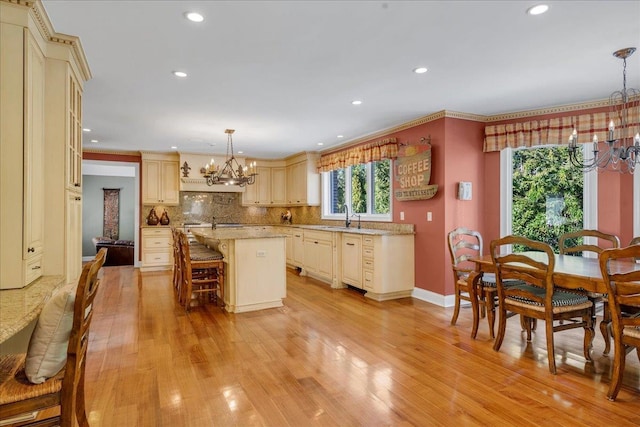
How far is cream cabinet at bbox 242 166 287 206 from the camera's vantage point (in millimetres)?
8266

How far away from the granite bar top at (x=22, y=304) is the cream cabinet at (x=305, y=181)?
210 inches

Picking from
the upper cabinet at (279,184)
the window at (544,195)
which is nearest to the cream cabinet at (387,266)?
the window at (544,195)

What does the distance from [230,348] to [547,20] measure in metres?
3.39

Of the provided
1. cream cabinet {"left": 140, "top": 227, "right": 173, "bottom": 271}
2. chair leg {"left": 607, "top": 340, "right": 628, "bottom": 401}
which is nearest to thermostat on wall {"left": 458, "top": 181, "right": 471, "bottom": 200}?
chair leg {"left": 607, "top": 340, "right": 628, "bottom": 401}

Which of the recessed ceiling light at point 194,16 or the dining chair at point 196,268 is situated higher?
the recessed ceiling light at point 194,16

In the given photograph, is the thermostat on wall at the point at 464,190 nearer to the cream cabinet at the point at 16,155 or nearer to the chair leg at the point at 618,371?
the chair leg at the point at 618,371

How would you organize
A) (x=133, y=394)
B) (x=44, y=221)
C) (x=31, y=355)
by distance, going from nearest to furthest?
(x=31, y=355) → (x=133, y=394) → (x=44, y=221)

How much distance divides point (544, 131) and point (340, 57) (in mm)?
2785

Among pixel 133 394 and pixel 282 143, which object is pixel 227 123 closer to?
pixel 282 143

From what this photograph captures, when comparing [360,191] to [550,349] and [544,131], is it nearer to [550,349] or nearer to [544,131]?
[544,131]

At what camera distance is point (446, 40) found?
2.61 meters

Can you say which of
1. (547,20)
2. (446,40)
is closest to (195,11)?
(446,40)

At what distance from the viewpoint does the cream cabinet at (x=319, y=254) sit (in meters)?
5.73

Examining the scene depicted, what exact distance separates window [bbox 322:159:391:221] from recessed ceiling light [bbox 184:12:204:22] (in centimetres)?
384
